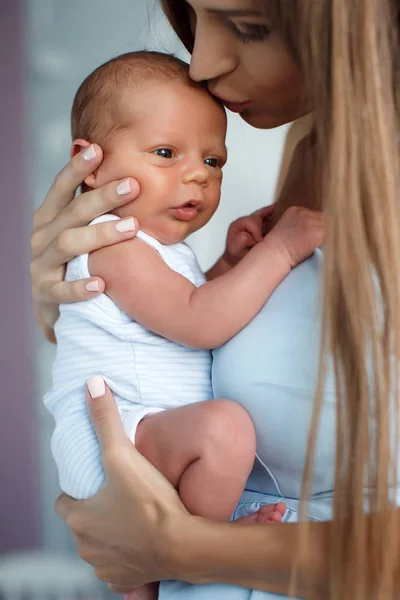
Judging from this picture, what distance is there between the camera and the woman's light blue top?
0.82m

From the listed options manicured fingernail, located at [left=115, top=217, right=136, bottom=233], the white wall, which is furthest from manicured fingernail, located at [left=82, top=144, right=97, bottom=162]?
the white wall

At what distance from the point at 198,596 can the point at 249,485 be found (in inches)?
6.2

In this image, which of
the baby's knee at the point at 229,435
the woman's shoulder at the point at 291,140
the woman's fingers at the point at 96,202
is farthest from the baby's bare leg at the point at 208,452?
the woman's shoulder at the point at 291,140

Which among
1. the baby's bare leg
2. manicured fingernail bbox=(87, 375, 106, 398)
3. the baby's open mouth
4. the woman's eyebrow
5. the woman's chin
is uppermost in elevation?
the woman's eyebrow

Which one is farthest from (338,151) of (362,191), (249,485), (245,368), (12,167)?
(12,167)

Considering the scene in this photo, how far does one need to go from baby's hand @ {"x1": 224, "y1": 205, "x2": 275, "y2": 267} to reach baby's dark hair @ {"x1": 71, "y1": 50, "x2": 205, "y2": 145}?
10.1 inches

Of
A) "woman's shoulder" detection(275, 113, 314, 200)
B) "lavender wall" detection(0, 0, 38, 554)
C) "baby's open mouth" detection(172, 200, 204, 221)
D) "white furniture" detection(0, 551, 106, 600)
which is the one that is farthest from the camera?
"lavender wall" detection(0, 0, 38, 554)

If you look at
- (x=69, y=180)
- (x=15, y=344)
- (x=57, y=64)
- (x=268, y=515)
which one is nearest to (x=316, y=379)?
(x=268, y=515)

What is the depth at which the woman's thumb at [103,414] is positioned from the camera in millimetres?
881

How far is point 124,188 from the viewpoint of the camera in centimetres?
92

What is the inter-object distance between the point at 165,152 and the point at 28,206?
1.23 meters

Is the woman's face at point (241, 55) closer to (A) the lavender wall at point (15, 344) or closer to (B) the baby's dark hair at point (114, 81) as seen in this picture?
(B) the baby's dark hair at point (114, 81)

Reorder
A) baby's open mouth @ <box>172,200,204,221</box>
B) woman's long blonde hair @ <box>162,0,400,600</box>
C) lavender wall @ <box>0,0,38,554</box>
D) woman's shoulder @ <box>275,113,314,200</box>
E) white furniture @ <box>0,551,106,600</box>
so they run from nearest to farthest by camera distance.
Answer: woman's long blonde hair @ <box>162,0,400,600</box>, baby's open mouth @ <box>172,200,204,221</box>, woman's shoulder @ <box>275,113,314,200</box>, white furniture @ <box>0,551,106,600</box>, lavender wall @ <box>0,0,38,554</box>

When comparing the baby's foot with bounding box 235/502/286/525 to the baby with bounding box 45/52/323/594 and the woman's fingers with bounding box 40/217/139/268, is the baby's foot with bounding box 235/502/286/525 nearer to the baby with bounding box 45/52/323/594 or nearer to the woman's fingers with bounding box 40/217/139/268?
the baby with bounding box 45/52/323/594
